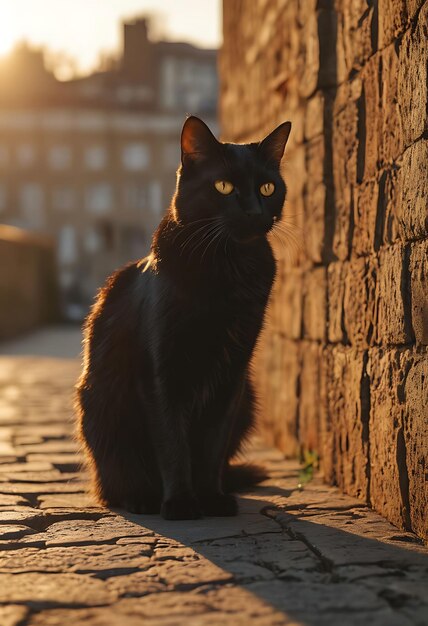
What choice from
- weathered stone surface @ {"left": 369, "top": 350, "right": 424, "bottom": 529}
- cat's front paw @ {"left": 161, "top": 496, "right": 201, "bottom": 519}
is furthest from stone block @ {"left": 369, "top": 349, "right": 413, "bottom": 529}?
cat's front paw @ {"left": 161, "top": 496, "right": 201, "bottom": 519}

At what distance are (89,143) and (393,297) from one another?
40.2m

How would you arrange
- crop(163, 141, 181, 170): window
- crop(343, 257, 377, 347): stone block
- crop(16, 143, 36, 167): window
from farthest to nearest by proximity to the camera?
crop(163, 141, 181, 170): window
crop(16, 143, 36, 167): window
crop(343, 257, 377, 347): stone block

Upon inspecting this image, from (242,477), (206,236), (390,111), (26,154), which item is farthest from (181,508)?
(26,154)

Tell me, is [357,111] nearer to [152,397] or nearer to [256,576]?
[152,397]

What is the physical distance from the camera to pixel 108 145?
42.7 metres

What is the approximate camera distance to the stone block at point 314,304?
15.3ft

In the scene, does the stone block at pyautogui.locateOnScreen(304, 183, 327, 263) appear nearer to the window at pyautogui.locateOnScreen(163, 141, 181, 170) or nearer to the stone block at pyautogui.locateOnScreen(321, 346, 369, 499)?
the stone block at pyautogui.locateOnScreen(321, 346, 369, 499)

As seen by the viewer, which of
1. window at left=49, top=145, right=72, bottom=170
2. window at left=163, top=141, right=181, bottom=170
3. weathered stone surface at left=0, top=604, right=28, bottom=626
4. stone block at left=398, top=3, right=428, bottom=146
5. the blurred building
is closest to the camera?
weathered stone surface at left=0, top=604, right=28, bottom=626

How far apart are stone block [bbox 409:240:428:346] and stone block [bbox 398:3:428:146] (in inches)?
15.3

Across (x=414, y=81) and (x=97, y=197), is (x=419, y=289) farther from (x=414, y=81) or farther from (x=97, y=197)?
(x=97, y=197)

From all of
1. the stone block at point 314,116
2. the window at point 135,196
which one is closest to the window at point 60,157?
the window at point 135,196

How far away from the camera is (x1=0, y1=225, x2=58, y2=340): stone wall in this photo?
55.6 feet

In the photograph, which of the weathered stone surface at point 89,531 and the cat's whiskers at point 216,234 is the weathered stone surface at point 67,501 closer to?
the weathered stone surface at point 89,531

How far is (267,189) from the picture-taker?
148 inches
